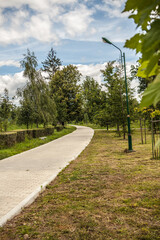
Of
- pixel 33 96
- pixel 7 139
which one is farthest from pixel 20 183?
pixel 33 96

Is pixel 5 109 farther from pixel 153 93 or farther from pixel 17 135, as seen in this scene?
pixel 153 93

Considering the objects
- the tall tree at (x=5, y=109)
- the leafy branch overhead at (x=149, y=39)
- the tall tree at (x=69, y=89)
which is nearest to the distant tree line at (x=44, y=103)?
the tall tree at (x=5, y=109)

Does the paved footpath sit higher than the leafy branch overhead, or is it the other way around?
the leafy branch overhead

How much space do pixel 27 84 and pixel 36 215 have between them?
20.2 metres

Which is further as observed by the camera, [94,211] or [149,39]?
[94,211]

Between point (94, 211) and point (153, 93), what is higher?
point (153, 93)

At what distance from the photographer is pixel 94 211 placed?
4.11m

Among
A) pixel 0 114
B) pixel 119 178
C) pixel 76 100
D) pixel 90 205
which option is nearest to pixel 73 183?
pixel 119 178

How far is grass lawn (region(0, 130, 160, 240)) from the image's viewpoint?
11.0 ft

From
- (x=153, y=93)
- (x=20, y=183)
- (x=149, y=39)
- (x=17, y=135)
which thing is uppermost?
(x=149, y=39)

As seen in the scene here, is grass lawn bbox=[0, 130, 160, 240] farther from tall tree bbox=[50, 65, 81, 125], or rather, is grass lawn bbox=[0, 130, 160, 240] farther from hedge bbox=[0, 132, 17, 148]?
tall tree bbox=[50, 65, 81, 125]

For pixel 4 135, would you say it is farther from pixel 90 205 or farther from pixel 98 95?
pixel 98 95

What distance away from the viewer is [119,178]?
6.38 m

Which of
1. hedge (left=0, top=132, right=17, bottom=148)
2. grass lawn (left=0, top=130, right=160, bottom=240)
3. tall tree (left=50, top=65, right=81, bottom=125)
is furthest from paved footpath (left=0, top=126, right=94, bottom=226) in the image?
tall tree (left=50, top=65, right=81, bottom=125)
